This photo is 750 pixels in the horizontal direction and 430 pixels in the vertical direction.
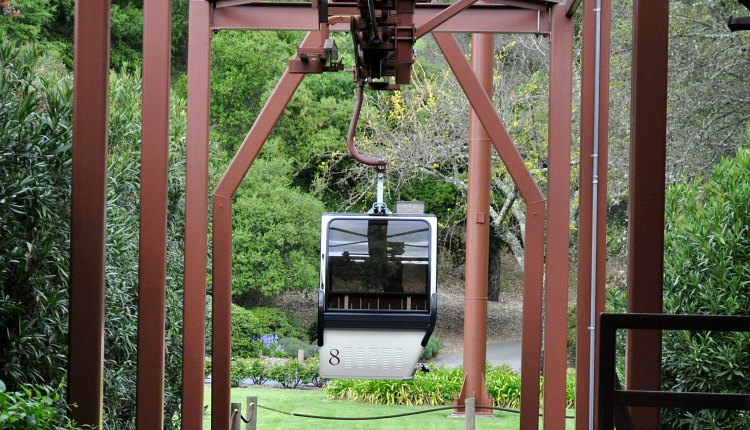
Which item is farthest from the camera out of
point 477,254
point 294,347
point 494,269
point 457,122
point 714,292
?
point 494,269

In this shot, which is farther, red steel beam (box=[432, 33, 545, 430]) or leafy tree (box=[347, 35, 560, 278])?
leafy tree (box=[347, 35, 560, 278])

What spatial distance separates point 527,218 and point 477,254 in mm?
4791

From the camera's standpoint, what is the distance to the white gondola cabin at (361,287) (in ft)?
35.5

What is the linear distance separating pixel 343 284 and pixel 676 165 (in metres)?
6.40

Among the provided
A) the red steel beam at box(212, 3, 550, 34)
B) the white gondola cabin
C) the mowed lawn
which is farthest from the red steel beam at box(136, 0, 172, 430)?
the mowed lawn

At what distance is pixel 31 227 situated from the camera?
6.80 meters

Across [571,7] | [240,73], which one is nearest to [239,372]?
[240,73]

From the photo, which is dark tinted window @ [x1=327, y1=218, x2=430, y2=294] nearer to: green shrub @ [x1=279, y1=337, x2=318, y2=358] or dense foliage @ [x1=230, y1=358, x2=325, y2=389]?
dense foliage @ [x1=230, y1=358, x2=325, y2=389]

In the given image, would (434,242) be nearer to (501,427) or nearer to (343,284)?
(343,284)

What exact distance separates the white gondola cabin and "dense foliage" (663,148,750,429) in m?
2.48

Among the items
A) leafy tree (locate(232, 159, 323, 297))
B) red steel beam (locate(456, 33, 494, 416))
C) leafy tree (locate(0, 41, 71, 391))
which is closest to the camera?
leafy tree (locate(0, 41, 71, 391))

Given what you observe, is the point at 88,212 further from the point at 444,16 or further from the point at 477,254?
the point at 477,254

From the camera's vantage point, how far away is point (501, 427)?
521 inches

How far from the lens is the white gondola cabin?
10.8 m
